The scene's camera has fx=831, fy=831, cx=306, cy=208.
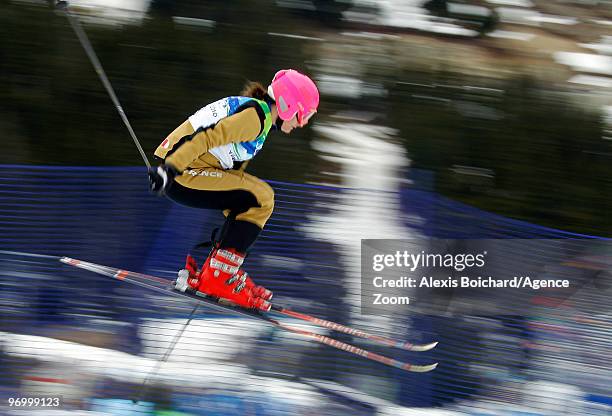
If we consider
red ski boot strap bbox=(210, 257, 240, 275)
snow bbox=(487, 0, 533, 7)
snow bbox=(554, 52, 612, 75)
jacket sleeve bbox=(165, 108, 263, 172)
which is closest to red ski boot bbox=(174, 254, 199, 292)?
red ski boot strap bbox=(210, 257, 240, 275)

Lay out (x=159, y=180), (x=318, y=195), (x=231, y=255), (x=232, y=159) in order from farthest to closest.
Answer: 1. (x=318, y=195)
2. (x=231, y=255)
3. (x=232, y=159)
4. (x=159, y=180)

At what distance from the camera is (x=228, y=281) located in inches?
197

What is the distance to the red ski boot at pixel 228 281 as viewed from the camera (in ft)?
16.2

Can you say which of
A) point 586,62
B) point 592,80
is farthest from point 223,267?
point 586,62

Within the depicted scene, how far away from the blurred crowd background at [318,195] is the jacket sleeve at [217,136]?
133 centimetres

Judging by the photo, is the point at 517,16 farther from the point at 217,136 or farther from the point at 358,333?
the point at 217,136

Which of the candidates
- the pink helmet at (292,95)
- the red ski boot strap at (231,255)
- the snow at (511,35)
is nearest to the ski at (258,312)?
the red ski boot strap at (231,255)

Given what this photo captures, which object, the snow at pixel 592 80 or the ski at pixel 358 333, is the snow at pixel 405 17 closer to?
the snow at pixel 592 80

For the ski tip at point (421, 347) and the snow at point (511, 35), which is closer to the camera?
the ski tip at point (421, 347)

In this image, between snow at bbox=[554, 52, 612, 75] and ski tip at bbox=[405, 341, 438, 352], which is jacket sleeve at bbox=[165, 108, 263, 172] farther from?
snow at bbox=[554, 52, 612, 75]

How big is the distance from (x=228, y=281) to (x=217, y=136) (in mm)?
1008

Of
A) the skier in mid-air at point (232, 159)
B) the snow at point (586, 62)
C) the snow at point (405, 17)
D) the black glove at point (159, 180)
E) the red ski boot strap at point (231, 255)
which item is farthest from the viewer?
the snow at point (586, 62)

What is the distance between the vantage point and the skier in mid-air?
4.48 metres

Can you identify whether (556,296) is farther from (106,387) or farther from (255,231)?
(106,387)
